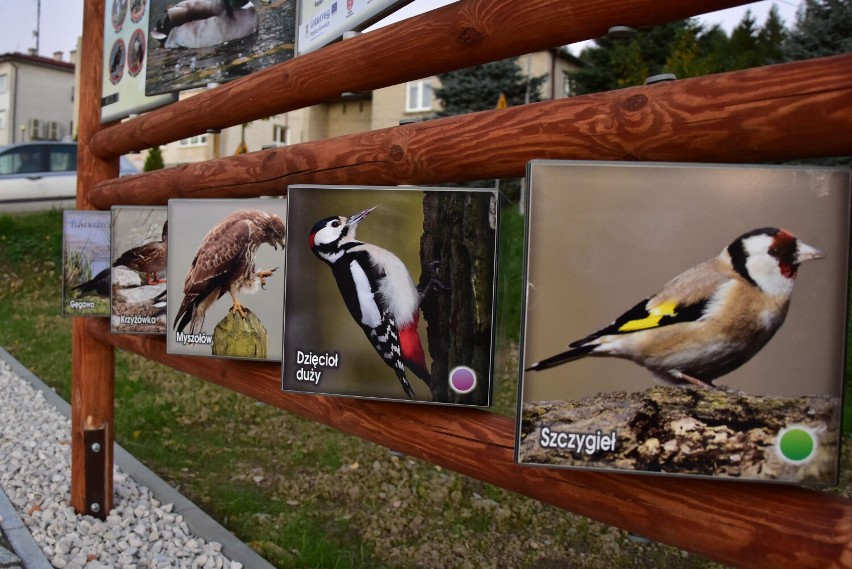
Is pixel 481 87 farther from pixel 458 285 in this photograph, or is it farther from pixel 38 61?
pixel 38 61

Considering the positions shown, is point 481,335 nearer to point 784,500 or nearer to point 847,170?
point 784,500

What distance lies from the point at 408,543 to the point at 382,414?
2.14 meters

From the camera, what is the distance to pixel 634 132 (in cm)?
147

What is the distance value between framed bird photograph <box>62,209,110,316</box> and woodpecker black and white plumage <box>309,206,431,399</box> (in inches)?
80.5

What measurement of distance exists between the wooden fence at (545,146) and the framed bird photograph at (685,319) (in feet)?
0.30

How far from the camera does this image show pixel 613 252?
54.1 inches

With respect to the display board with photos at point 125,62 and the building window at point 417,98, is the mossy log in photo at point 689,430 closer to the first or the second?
the display board with photos at point 125,62

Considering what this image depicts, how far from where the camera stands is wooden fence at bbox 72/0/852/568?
128cm

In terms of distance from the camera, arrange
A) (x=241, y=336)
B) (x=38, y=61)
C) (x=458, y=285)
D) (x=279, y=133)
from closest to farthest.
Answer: (x=458, y=285) < (x=241, y=336) < (x=279, y=133) < (x=38, y=61)

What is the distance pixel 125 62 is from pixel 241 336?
2.04 m

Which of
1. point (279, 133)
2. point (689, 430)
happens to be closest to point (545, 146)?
point (689, 430)

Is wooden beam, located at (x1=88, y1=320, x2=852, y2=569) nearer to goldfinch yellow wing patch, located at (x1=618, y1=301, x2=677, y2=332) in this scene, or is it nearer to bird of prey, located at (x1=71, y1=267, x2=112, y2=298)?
goldfinch yellow wing patch, located at (x1=618, y1=301, x2=677, y2=332)

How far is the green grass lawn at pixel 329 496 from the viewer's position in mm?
3795

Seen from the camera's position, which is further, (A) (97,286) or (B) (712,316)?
(A) (97,286)
